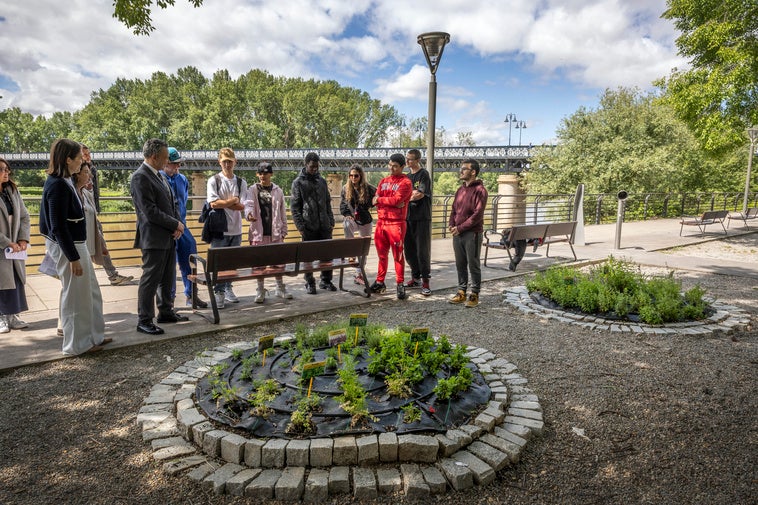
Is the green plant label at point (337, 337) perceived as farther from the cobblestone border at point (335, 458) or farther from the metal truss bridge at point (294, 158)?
the metal truss bridge at point (294, 158)

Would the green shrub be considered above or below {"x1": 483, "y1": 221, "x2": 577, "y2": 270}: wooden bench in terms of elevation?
below

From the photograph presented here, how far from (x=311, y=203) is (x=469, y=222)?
2178 mm

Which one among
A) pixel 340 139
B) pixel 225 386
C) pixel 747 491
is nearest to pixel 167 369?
pixel 225 386

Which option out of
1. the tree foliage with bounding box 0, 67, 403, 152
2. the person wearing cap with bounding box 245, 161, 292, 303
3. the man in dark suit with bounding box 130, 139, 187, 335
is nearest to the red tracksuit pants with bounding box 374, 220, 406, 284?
the person wearing cap with bounding box 245, 161, 292, 303

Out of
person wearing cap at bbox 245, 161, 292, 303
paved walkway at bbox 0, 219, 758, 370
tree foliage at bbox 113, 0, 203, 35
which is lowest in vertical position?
paved walkway at bbox 0, 219, 758, 370

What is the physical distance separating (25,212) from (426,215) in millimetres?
4945

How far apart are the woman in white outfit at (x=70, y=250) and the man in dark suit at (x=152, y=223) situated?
476 mm

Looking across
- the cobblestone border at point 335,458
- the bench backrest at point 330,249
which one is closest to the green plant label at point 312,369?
the cobblestone border at point 335,458

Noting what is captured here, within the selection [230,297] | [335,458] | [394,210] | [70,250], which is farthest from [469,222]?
[70,250]

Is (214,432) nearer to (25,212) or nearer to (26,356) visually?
(26,356)

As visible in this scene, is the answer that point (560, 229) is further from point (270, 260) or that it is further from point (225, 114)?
point (225, 114)

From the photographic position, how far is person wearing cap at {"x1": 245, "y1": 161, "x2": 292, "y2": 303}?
20.5ft

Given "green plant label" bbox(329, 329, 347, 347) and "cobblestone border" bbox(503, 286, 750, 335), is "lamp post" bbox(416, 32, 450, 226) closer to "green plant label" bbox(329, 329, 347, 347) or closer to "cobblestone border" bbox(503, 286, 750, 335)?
"cobblestone border" bbox(503, 286, 750, 335)

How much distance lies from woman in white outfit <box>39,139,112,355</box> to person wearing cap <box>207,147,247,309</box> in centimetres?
158
